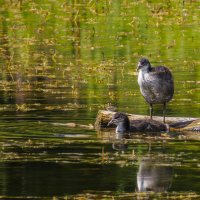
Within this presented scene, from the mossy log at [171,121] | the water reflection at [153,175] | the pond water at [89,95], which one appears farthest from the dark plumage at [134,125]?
the water reflection at [153,175]

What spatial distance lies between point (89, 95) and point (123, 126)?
423 centimetres

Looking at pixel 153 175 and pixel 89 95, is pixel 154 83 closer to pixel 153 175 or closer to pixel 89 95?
pixel 89 95

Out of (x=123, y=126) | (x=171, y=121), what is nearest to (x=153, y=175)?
(x=123, y=126)

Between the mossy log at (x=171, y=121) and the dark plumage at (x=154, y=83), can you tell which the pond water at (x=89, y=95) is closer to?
the mossy log at (x=171, y=121)

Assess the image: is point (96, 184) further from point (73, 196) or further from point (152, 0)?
point (152, 0)

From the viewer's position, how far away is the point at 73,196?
44.4 feet

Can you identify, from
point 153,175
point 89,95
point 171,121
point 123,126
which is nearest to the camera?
point 153,175

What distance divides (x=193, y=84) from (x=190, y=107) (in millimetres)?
3113

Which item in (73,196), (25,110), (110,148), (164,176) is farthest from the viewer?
(25,110)

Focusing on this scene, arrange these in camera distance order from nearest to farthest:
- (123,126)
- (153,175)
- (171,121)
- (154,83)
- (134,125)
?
(153,175)
(123,126)
(134,125)
(171,121)
(154,83)

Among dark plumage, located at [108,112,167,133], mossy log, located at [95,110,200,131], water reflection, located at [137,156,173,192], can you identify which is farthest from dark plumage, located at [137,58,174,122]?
water reflection, located at [137,156,173,192]

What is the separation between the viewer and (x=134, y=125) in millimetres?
19234

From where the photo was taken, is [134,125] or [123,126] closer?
[123,126]

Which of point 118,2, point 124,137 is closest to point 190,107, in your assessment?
point 124,137
